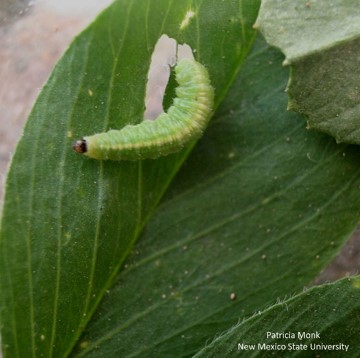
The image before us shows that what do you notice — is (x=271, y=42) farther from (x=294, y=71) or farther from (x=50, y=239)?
(x=50, y=239)

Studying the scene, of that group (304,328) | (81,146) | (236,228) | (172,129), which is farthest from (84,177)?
(304,328)

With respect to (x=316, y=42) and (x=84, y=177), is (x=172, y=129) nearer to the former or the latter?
(x=84, y=177)

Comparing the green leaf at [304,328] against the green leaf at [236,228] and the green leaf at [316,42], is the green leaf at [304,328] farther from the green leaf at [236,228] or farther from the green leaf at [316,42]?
the green leaf at [316,42]

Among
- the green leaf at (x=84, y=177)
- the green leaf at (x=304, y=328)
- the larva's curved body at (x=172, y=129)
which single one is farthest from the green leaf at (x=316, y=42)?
the green leaf at (x=304, y=328)

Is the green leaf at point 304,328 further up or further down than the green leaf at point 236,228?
further down

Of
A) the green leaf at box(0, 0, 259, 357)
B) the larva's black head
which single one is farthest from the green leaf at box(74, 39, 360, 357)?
the larva's black head

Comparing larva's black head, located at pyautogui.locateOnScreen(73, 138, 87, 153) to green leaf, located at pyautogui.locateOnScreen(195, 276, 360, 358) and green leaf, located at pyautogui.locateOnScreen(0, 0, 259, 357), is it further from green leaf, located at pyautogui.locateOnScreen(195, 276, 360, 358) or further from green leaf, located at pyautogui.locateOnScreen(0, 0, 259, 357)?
green leaf, located at pyautogui.locateOnScreen(195, 276, 360, 358)
